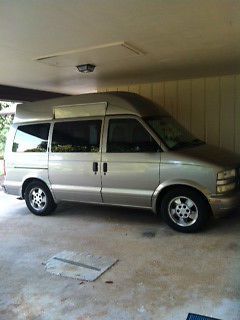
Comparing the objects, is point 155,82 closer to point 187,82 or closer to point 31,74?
point 187,82

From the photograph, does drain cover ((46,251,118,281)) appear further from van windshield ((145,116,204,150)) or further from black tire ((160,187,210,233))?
van windshield ((145,116,204,150))

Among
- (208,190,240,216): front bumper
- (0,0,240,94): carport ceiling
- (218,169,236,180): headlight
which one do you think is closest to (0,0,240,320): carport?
(0,0,240,94): carport ceiling

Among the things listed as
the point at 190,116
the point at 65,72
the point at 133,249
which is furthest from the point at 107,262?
the point at 190,116

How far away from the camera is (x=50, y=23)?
3.77 metres

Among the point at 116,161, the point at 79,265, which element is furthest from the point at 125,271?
the point at 116,161

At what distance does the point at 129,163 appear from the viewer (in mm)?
5785

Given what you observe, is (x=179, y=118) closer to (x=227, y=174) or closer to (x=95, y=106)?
(x=95, y=106)

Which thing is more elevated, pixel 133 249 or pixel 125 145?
pixel 125 145

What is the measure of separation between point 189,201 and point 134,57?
239 centimetres

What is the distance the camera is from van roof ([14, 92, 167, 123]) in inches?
235

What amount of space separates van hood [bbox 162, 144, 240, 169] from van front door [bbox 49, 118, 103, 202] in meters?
1.34

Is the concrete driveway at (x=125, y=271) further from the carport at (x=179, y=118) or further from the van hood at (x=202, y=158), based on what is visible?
the van hood at (x=202, y=158)

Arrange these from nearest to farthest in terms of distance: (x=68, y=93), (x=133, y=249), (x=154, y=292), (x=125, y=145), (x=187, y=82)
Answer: (x=154, y=292)
(x=133, y=249)
(x=125, y=145)
(x=187, y=82)
(x=68, y=93)

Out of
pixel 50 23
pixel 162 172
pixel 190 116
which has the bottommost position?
pixel 162 172
